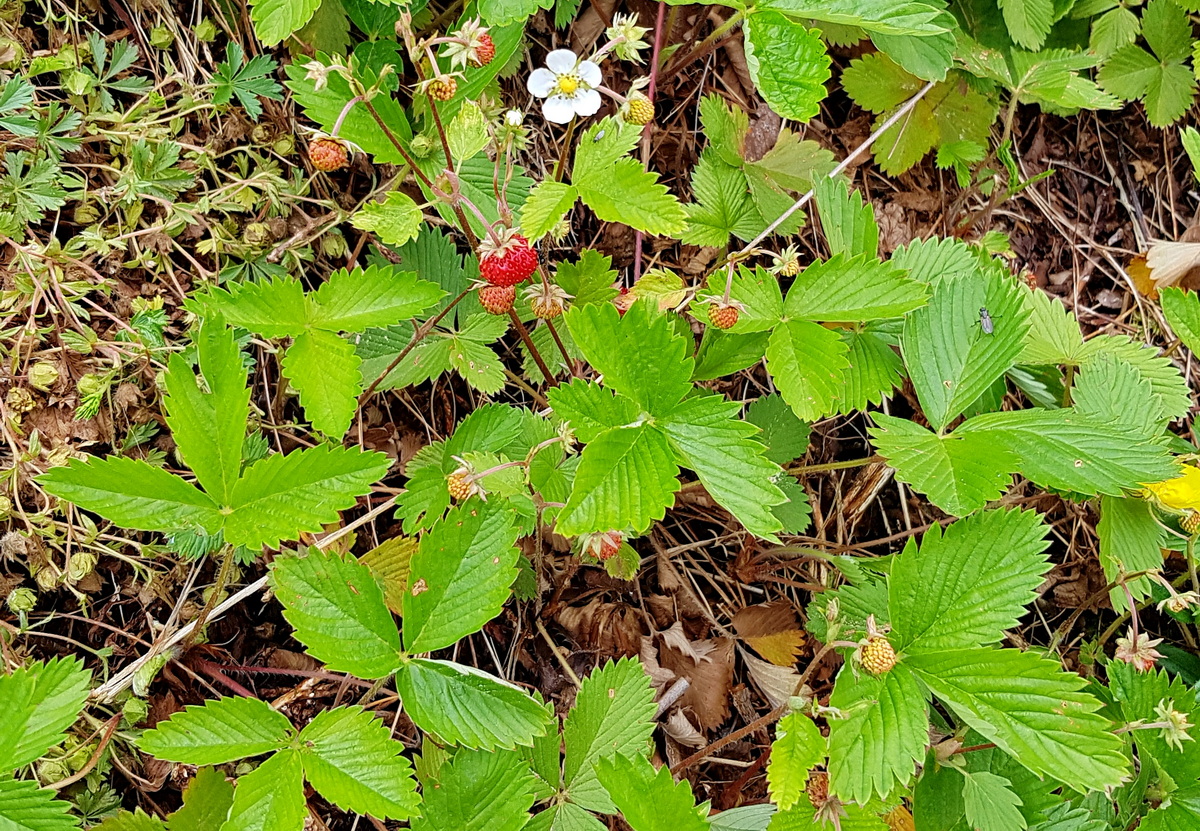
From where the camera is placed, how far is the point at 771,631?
213 cm

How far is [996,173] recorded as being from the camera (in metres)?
2.62

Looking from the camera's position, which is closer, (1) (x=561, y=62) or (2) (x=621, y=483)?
(2) (x=621, y=483)

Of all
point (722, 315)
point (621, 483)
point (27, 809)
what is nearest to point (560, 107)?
point (722, 315)

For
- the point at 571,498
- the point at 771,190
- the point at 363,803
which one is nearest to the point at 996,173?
the point at 771,190

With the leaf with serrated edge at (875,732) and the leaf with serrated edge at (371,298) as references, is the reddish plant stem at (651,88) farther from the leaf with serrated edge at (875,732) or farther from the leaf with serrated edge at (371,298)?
the leaf with serrated edge at (875,732)

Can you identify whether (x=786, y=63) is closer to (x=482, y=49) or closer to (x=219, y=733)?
(x=482, y=49)

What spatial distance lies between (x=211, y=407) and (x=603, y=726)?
36.4 inches

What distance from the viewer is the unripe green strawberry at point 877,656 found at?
4.54ft

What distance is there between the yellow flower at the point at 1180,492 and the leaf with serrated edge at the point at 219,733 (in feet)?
6.09

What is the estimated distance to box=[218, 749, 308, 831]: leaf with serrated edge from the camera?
4.33ft

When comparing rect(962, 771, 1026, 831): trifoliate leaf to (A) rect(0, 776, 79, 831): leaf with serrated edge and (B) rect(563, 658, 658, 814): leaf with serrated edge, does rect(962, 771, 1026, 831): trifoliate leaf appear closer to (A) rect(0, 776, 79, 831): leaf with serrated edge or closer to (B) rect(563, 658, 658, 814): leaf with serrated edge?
(B) rect(563, 658, 658, 814): leaf with serrated edge

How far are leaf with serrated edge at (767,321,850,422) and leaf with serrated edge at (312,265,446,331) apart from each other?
653mm

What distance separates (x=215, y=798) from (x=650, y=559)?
3.49ft

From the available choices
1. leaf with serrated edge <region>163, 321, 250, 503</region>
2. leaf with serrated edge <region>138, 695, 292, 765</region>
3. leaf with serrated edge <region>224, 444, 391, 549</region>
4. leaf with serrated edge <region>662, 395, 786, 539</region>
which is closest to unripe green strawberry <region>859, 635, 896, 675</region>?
leaf with serrated edge <region>662, 395, 786, 539</region>
